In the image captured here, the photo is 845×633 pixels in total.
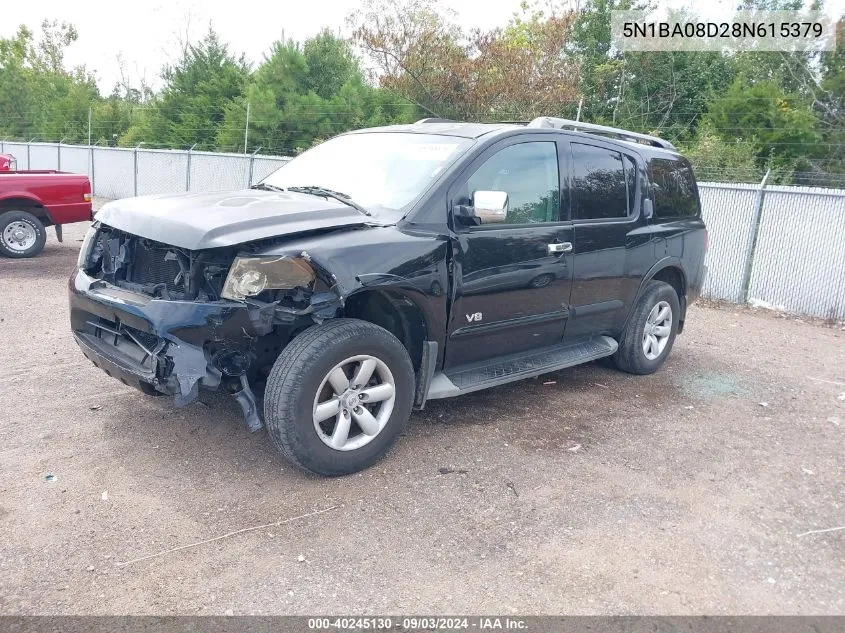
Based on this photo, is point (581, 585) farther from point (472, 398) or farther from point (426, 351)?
point (472, 398)

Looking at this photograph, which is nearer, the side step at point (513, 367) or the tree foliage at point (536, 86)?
the side step at point (513, 367)

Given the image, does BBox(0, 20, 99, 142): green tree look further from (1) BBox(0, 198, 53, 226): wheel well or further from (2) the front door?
(2) the front door

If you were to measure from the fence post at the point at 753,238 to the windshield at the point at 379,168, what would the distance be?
621cm

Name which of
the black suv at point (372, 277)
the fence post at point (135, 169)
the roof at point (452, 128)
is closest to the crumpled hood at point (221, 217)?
the black suv at point (372, 277)

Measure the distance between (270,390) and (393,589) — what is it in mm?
1167

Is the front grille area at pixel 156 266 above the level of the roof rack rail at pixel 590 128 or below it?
below

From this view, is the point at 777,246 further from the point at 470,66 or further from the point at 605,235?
the point at 470,66

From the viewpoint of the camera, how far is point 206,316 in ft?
11.5

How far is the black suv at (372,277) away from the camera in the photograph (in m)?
3.61

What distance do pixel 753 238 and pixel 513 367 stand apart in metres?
6.12

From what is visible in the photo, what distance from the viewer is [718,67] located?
1998 cm

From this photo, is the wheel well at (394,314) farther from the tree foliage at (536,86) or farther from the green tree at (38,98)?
the green tree at (38,98)

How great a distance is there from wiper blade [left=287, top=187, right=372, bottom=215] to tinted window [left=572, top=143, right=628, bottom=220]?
1.61 meters

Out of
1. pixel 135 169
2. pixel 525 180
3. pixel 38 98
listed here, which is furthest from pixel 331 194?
pixel 38 98
